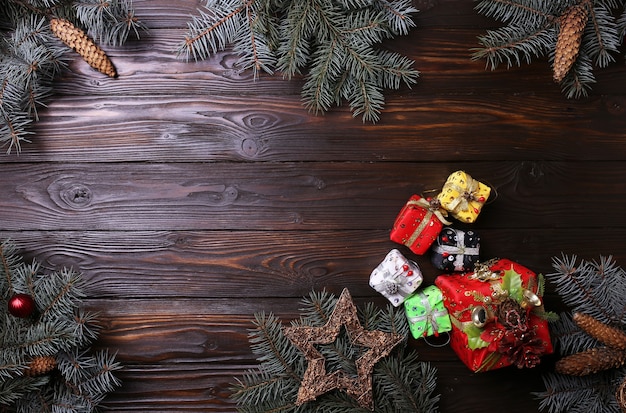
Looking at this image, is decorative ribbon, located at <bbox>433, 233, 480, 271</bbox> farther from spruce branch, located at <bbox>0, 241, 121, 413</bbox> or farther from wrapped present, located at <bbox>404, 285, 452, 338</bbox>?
spruce branch, located at <bbox>0, 241, 121, 413</bbox>

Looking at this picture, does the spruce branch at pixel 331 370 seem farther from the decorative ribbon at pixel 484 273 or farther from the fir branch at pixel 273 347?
the decorative ribbon at pixel 484 273

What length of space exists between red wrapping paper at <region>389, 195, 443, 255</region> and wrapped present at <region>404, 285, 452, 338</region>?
104 mm

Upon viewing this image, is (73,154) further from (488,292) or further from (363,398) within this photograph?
(488,292)

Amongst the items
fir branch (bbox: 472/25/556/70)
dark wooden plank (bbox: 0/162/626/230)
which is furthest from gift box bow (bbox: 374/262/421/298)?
fir branch (bbox: 472/25/556/70)

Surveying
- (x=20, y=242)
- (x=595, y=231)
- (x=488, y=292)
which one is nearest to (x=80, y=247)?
(x=20, y=242)

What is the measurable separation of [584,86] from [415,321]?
26.6 inches

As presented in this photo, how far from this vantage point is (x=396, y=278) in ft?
4.15

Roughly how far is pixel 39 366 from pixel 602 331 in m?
1.18

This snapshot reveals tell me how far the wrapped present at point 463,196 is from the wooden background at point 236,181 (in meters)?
0.08

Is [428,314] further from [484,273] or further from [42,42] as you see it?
[42,42]

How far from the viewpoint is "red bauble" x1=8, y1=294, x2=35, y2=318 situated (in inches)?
45.5

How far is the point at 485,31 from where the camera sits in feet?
4.33

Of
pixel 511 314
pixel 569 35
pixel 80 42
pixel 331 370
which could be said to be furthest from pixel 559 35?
pixel 80 42

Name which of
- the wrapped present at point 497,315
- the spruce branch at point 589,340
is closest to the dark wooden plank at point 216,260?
the wrapped present at point 497,315
